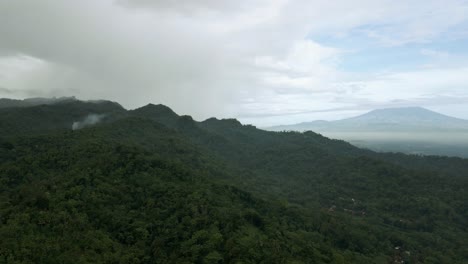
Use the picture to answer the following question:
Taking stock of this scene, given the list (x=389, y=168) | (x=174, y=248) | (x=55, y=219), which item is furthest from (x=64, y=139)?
(x=389, y=168)

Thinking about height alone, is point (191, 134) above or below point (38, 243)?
above

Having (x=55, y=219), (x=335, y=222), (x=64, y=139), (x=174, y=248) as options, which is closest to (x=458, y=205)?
(x=335, y=222)

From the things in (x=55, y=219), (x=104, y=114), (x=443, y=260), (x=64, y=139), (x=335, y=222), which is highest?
(x=104, y=114)

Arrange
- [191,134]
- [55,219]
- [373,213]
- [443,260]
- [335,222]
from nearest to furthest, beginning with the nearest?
[55,219] < [443,260] < [335,222] < [373,213] < [191,134]

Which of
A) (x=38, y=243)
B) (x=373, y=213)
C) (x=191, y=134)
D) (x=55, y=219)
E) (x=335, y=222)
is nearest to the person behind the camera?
(x=38, y=243)

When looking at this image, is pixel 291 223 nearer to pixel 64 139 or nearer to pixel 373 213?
pixel 373 213

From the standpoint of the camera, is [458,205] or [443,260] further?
[458,205]
